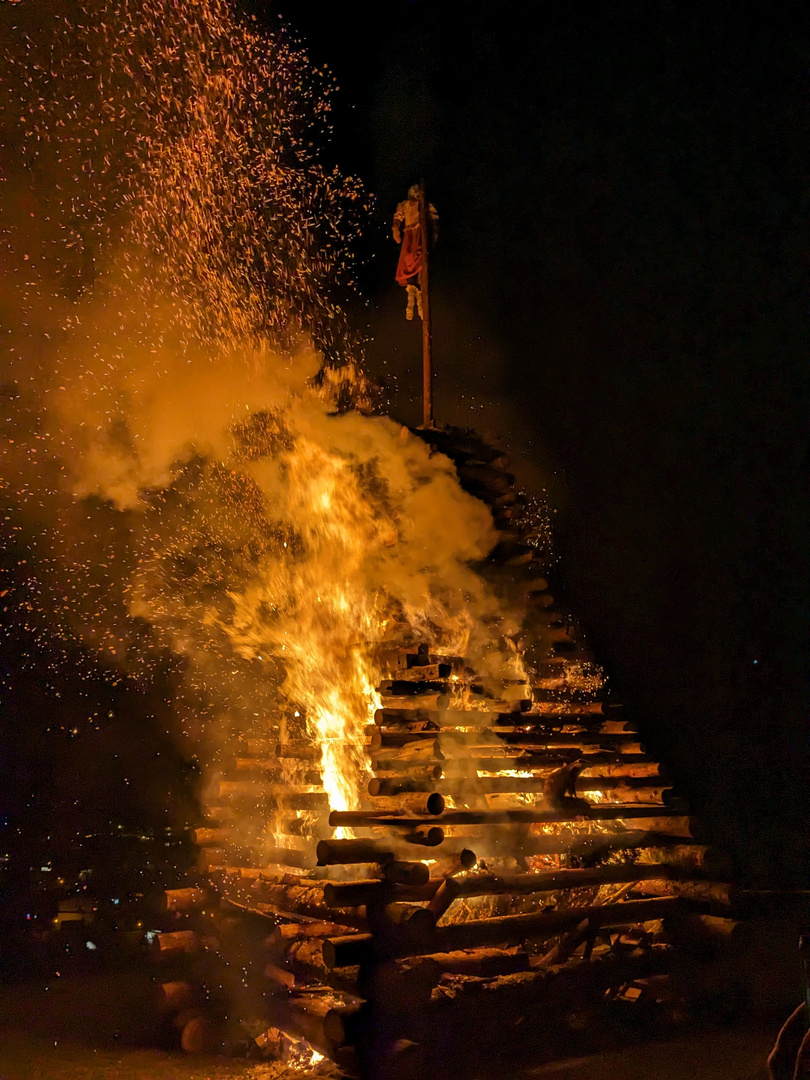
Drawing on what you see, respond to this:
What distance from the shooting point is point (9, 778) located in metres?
15.3

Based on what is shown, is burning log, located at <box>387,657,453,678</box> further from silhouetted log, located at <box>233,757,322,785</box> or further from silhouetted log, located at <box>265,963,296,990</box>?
silhouetted log, located at <box>265,963,296,990</box>

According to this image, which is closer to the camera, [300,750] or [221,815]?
[300,750]

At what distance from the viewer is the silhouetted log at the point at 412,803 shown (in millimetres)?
7086

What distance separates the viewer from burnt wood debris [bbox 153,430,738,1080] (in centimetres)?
694

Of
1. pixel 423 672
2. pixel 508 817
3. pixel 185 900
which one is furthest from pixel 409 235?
pixel 185 900

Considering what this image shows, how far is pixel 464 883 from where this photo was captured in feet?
23.9

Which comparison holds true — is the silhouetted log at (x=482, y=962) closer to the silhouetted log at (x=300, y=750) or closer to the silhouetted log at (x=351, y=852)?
the silhouetted log at (x=351, y=852)

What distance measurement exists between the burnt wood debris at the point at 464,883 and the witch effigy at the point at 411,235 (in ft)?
8.53

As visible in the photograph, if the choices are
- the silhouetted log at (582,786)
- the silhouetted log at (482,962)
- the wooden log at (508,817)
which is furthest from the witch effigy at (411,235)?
the silhouetted log at (482,962)

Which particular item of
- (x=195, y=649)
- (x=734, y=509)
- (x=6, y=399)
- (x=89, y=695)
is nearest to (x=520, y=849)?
(x=734, y=509)

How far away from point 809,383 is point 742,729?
4.53 m

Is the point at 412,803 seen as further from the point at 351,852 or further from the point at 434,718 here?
the point at 434,718

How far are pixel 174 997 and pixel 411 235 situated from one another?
974cm

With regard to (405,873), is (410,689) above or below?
above
